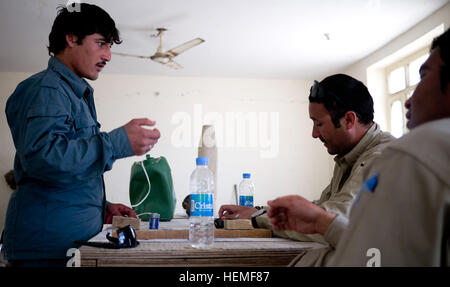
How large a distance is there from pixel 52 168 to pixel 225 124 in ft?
17.6

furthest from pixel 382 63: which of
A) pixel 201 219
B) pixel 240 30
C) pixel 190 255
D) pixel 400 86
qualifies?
pixel 190 255

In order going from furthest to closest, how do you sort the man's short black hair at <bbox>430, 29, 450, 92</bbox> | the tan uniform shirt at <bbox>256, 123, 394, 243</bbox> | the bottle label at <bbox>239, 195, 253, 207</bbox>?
1. the bottle label at <bbox>239, 195, 253, 207</bbox>
2. the tan uniform shirt at <bbox>256, 123, 394, 243</bbox>
3. the man's short black hair at <bbox>430, 29, 450, 92</bbox>

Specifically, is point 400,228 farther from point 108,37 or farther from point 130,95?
point 130,95

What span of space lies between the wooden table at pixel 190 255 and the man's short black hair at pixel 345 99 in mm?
659

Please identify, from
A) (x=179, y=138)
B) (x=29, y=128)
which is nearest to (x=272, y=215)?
(x=29, y=128)

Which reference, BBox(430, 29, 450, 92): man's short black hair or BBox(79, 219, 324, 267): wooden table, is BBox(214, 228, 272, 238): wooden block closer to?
BBox(79, 219, 324, 267): wooden table

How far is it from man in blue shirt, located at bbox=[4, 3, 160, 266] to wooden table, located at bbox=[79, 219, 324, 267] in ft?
0.65

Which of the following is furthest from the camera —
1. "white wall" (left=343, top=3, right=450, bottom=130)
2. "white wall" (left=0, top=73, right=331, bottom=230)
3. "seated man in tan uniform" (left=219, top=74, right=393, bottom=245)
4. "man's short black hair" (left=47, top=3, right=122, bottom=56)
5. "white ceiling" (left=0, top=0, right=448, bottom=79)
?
"white wall" (left=0, top=73, right=331, bottom=230)

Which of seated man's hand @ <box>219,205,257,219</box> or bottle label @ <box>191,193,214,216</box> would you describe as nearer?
bottle label @ <box>191,193,214,216</box>

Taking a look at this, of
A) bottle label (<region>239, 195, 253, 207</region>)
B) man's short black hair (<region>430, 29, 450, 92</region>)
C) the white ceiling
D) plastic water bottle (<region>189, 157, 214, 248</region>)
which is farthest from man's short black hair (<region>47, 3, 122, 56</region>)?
the white ceiling

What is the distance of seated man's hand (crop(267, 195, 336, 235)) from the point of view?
3.11ft

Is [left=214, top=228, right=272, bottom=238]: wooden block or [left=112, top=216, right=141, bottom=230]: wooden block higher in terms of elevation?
[left=112, top=216, right=141, bottom=230]: wooden block
